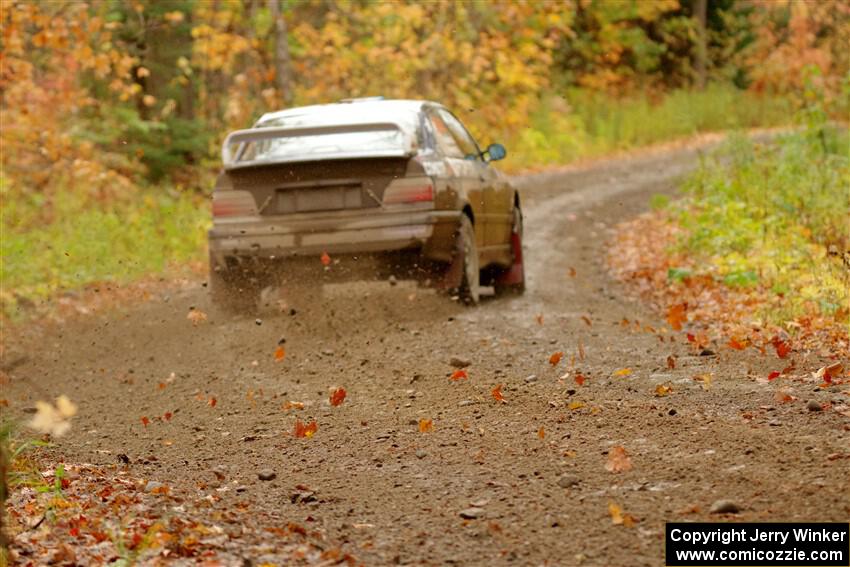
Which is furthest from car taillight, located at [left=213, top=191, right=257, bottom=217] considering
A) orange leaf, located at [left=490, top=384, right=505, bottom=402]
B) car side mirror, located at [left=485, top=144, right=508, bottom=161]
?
orange leaf, located at [left=490, top=384, right=505, bottom=402]

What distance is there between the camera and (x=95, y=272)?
14547mm

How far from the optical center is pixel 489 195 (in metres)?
11.7

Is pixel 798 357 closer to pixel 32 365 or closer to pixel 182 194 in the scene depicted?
pixel 32 365

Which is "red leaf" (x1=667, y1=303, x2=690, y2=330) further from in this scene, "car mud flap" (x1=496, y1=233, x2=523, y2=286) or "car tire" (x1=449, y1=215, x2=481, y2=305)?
"car mud flap" (x1=496, y1=233, x2=523, y2=286)

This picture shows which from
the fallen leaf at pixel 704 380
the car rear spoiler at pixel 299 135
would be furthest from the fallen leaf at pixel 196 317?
the fallen leaf at pixel 704 380

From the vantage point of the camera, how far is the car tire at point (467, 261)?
10289 mm

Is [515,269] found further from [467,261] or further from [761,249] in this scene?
[761,249]

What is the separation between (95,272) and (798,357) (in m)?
9.32

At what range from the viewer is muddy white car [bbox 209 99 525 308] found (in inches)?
386

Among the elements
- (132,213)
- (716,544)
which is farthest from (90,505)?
(132,213)

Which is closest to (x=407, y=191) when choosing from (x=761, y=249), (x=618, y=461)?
(x=761, y=249)

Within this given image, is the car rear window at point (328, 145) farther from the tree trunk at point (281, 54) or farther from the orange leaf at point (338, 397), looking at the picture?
the tree trunk at point (281, 54)

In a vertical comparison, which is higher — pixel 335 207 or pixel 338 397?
pixel 335 207
